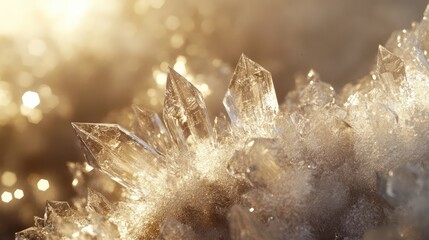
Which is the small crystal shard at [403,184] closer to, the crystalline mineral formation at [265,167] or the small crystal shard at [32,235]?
the crystalline mineral formation at [265,167]

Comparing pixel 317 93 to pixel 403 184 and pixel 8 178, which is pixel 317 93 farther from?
pixel 8 178

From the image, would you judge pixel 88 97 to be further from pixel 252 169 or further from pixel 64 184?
pixel 252 169

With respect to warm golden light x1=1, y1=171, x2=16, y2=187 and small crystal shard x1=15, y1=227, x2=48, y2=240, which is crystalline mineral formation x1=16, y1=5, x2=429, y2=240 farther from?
warm golden light x1=1, y1=171, x2=16, y2=187

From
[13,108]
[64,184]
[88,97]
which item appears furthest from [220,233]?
[13,108]

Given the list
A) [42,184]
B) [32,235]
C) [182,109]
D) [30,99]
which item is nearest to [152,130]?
[182,109]

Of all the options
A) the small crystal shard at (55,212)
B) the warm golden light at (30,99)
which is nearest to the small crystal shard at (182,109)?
the small crystal shard at (55,212)
